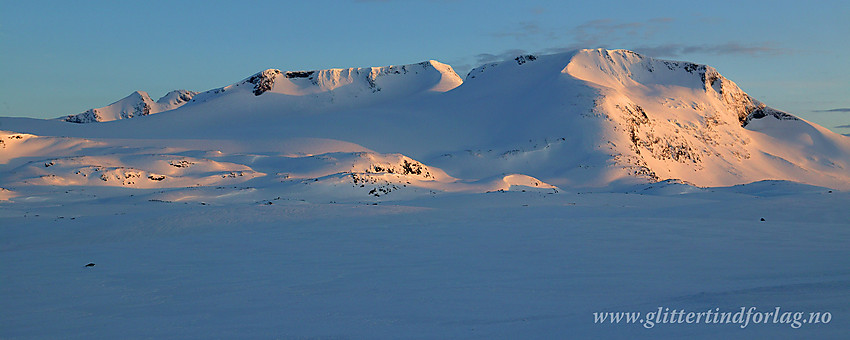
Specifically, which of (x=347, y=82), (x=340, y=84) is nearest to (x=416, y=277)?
(x=340, y=84)

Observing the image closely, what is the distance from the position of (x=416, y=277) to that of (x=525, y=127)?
7357 cm

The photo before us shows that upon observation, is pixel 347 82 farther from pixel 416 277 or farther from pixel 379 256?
pixel 416 277

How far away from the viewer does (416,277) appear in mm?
9492

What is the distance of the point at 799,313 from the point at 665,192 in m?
42.9

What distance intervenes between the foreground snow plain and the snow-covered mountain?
35120mm

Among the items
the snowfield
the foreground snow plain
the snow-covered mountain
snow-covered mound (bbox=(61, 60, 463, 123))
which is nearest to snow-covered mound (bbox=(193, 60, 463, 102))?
snow-covered mound (bbox=(61, 60, 463, 123))

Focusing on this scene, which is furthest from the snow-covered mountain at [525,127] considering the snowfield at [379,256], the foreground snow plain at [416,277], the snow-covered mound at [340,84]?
the foreground snow plain at [416,277]

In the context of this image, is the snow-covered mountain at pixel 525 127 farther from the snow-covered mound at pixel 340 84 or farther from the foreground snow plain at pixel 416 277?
the foreground snow plain at pixel 416 277

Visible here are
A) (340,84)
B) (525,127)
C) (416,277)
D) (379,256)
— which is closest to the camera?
(416,277)

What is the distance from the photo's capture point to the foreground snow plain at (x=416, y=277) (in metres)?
6.76

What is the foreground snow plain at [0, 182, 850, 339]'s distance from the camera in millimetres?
6758

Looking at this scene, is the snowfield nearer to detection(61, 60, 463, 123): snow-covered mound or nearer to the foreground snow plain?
the foreground snow plain

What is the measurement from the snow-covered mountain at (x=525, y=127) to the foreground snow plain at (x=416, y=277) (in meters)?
35.1

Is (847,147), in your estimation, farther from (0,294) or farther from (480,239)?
(0,294)
